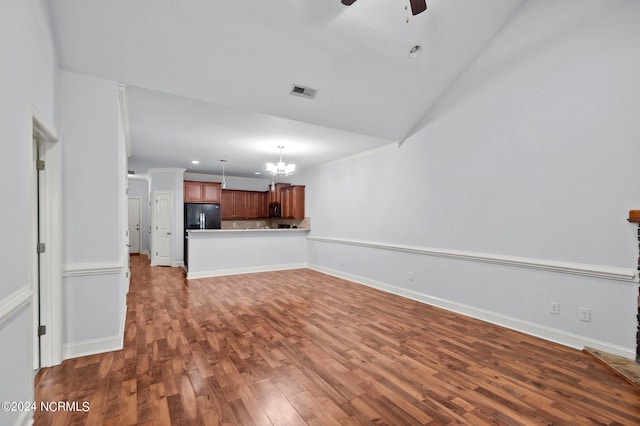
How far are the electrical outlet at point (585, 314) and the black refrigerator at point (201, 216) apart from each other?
8.00m

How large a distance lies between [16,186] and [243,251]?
5300 mm

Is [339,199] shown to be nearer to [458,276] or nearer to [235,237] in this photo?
[235,237]

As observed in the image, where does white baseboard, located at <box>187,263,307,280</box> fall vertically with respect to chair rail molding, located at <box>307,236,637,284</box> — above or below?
below

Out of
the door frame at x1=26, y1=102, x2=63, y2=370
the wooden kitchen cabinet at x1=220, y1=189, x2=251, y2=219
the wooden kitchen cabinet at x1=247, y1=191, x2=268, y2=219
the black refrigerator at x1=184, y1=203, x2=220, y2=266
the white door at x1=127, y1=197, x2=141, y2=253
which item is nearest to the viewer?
the door frame at x1=26, y1=102, x2=63, y2=370

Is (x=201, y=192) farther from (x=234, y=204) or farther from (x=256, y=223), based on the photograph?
(x=256, y=223)

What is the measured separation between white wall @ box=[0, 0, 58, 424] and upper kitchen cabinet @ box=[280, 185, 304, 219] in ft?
20.3

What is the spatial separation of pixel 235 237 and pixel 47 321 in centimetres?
420

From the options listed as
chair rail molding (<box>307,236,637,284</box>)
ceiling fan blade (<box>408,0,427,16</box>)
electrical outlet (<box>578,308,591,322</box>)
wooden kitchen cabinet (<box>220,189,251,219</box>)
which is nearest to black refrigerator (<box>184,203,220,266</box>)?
wooden kitchen cabinet (<box>220,189,251,219</box>)

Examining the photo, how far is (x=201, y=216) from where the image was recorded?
325 inches

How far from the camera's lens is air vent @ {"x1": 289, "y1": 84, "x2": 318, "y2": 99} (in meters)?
3.49

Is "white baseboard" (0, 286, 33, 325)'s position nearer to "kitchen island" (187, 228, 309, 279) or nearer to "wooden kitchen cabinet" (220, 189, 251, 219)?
"kitchen island" (187, 228, 309, 279)

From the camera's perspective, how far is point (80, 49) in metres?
2.51

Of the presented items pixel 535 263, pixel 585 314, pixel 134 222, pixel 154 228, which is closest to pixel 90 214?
pixel 535 263

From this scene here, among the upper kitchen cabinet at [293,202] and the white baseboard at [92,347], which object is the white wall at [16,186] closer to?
the white baseboard at [92,347]
